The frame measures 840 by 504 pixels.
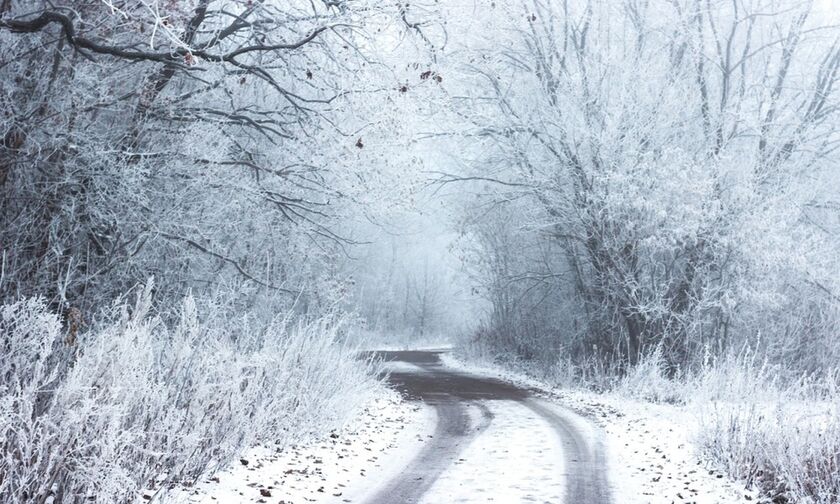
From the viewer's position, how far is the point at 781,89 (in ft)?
62.2

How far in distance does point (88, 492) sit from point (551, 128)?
13881 millimetres

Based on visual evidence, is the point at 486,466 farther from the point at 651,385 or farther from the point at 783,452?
the point at 651,385

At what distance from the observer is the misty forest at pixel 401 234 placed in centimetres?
715

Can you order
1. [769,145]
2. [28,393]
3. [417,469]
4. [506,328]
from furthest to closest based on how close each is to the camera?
[506,328], [769,145], [417,469], [28,393]

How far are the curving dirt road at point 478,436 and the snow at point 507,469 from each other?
1.3 inches

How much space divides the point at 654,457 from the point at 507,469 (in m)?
2.05

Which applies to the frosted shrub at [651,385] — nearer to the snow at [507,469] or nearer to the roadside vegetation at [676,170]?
the roadside vegetation at [676,170]

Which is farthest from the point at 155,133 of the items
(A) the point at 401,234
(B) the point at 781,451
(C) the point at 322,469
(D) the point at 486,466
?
(B) the point at 781,451

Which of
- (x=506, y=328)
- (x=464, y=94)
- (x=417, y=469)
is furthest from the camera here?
(x=506, y=328)

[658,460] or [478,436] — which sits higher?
[658,460]

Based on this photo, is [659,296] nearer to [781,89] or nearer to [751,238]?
[751,238]

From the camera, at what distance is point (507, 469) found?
8.52 metres

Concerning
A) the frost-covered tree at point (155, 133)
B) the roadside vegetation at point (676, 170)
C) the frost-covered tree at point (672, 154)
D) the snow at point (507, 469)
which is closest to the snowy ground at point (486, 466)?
the snow at point (507, 469)

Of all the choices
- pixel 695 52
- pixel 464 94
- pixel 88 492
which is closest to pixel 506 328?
pixel 464 94
